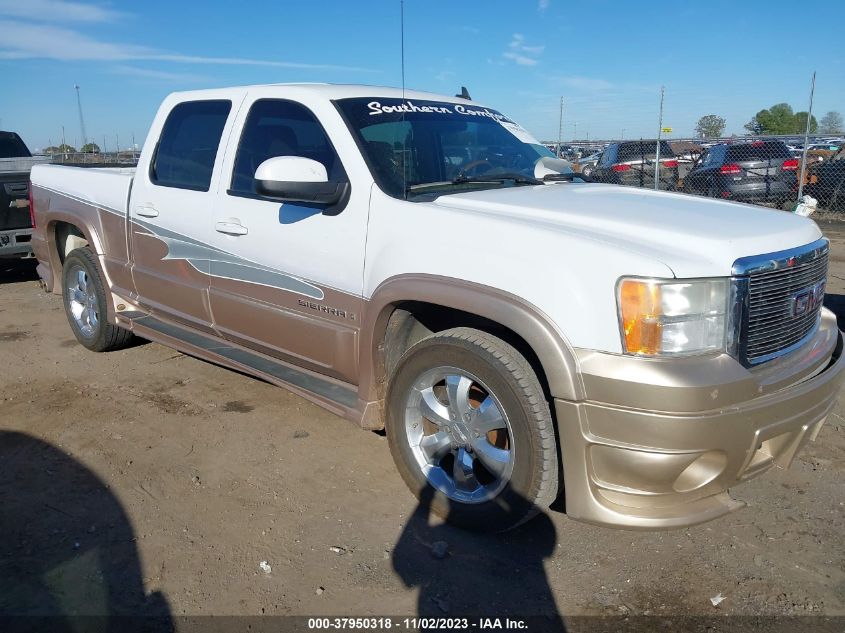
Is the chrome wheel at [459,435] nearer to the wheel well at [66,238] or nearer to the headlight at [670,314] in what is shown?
the headlight at [670,314]

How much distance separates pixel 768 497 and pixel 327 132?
2916 mm

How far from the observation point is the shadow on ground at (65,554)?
8.89 ft

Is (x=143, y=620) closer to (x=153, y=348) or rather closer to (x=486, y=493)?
(x=486, y=493)

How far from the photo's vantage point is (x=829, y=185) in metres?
13.4

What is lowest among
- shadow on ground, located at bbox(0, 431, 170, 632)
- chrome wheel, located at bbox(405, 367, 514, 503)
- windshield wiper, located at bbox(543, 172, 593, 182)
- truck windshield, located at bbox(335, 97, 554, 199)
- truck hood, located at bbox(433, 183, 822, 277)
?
shadow on ground, located at bbox(0, 431, 170, 632)

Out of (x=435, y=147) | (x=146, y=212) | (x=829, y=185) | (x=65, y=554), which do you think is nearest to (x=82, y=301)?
(x=146, y=212)

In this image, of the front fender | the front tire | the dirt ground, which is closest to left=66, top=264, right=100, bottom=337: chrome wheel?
the dirt ground

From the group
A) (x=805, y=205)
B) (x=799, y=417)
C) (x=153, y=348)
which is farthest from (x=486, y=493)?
(x=153, y=348)

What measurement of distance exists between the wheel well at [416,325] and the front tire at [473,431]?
12 centimetres

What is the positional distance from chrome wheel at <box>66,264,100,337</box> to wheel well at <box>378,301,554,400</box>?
323 centimetres

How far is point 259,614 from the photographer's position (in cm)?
274

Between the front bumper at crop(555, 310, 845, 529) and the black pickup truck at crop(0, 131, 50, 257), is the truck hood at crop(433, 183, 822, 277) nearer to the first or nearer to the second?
the front bumper at crop(555, 310, 845, 529)

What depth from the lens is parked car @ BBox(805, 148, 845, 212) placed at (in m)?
13.3

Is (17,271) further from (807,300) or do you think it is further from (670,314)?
(807,300)
